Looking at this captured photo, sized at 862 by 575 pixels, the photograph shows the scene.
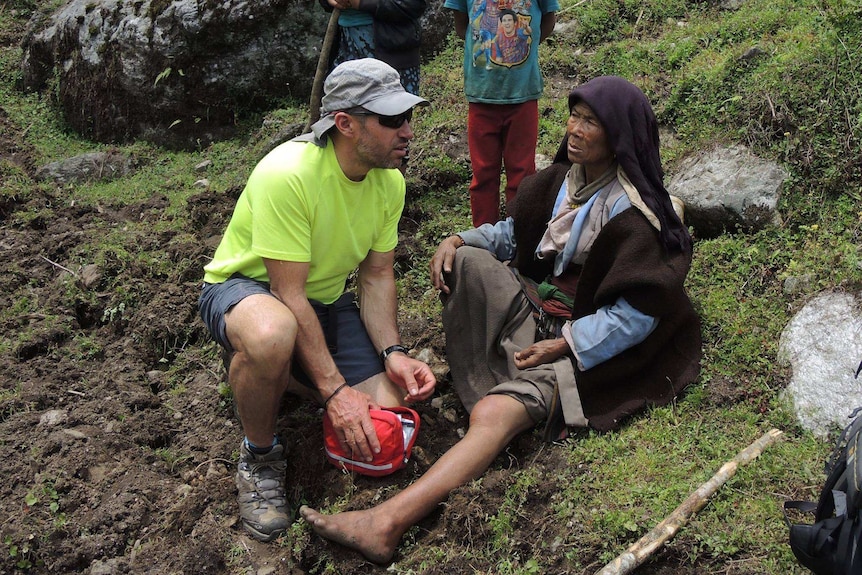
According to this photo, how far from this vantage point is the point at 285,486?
3754 millimetres

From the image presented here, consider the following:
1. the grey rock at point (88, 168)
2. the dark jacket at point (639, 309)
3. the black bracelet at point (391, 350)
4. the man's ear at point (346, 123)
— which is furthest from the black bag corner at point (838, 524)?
the grey rock at point (88, 168)

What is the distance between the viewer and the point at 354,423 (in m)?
3.43

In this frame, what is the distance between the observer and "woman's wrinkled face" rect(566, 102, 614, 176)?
3.59m

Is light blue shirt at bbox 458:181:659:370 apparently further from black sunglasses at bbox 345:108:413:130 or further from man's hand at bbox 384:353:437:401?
black sunglasses at bbox 345:108:413:130

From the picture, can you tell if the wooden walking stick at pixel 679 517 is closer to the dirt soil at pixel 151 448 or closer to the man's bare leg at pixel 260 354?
the dirt soil at pixel 151 448

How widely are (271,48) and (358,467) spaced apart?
205 inches

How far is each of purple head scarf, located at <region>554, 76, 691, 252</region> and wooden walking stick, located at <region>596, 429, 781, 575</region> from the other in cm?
91

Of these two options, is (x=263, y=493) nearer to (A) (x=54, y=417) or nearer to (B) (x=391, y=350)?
(B) (x=391, y=350)

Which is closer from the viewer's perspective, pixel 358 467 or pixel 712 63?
pixel 358 467

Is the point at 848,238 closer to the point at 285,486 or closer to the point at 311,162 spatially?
the point at 311,162

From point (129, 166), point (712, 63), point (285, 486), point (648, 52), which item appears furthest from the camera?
point (129, 166)

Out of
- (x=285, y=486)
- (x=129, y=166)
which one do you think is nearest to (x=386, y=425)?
(x=285, y=486)

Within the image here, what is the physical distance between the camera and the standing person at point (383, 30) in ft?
16.3

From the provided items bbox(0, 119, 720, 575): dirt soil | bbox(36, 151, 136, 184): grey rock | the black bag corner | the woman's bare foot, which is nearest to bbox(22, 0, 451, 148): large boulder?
bbox(36, 151, 136, 184): grey rock
